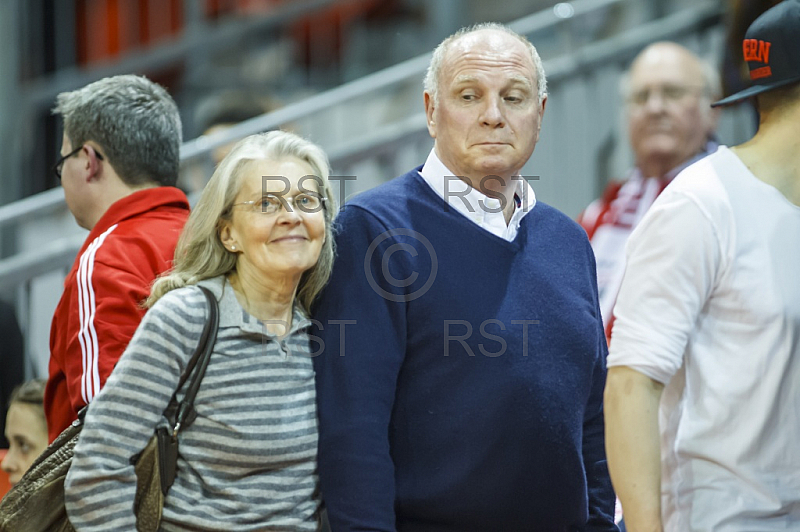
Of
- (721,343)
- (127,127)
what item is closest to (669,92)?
(127,127)

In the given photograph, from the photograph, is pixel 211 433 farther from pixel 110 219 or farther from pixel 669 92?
pixel 669 92

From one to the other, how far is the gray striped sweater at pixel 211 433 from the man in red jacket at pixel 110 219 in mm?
439

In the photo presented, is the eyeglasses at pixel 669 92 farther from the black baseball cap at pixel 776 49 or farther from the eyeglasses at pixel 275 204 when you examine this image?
the eyeglasses at pixel 275 204

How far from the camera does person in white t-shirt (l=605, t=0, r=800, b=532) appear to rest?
80.4 inches

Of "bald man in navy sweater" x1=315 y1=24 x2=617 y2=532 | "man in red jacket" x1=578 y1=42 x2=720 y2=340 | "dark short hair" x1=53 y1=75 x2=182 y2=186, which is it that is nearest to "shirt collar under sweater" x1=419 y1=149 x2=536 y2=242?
"bald man in navy sweater" x1=315 y1=24 x2=617 y2=532

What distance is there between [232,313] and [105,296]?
539mm

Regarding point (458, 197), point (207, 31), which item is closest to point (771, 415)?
point (458, 197)

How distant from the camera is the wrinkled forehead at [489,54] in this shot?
2.60m

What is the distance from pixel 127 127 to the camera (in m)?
3.15

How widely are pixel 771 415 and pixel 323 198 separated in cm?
111

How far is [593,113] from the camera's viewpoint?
5234 mm

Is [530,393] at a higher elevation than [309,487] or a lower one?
higher

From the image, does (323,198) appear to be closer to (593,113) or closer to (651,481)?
(651,481)

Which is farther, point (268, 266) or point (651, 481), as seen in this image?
point (268, 266)
